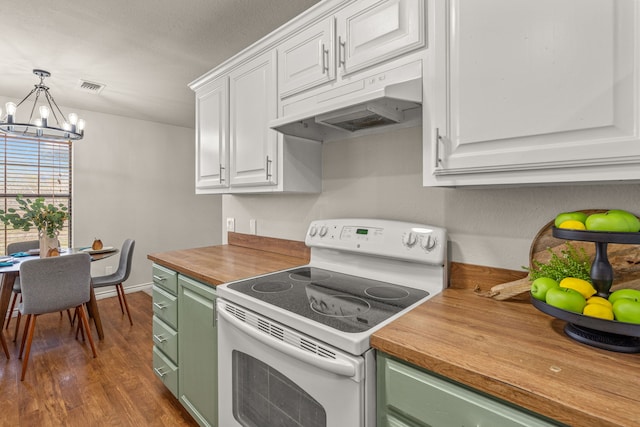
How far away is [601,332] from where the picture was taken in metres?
0.78

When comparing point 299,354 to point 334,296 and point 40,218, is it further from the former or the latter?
point 40,218

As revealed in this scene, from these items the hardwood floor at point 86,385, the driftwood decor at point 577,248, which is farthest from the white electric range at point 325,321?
the hardwood floor at point 86,385

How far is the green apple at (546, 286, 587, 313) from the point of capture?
0.78 metres

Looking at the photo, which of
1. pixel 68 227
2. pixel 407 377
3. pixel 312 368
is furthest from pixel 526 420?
pixel 68 227

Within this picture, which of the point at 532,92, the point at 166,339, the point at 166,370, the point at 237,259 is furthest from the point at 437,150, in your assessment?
the point at 166,370

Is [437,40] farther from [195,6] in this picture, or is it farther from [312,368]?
[195,6]

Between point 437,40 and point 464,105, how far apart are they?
251mm

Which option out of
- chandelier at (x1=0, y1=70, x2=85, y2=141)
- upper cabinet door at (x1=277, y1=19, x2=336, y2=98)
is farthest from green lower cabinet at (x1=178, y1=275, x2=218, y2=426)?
chandelier at (x1=0, y1=70, x2=85, y2=141)

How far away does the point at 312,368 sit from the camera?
3.06 feet

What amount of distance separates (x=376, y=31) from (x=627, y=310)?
117 cm

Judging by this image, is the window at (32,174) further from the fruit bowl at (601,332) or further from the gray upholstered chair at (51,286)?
the fruit bowl at (601,332)

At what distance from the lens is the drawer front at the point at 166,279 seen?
1755 millimetres

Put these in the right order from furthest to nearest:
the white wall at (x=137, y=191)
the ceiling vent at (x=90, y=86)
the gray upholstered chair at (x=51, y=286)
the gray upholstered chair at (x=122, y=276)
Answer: the white wall at (x=137, y=191) < the gray upholstered chair at (x=122, y=276) < the ceiling vent at (x=90, y=86) < the gray upholstered chair at (x=51, y=286)

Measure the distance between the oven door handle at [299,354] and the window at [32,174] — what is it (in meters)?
3.73
